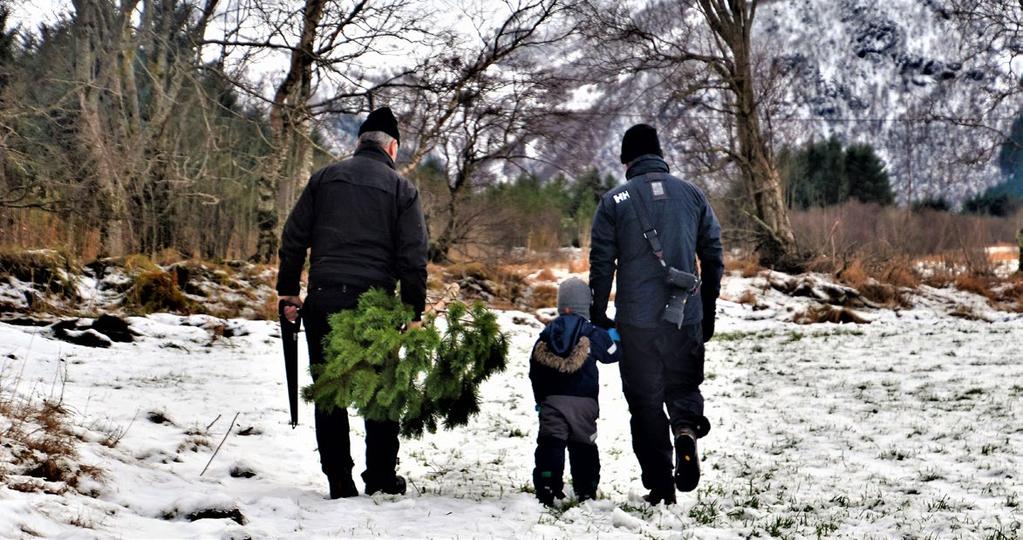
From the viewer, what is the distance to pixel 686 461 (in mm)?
4652

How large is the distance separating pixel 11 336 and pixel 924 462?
8.32 meters

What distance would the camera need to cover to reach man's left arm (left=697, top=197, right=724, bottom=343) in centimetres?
488

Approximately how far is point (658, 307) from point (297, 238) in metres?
2.08

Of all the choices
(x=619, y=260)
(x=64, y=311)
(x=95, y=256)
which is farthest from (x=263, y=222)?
(x=619, y=260)

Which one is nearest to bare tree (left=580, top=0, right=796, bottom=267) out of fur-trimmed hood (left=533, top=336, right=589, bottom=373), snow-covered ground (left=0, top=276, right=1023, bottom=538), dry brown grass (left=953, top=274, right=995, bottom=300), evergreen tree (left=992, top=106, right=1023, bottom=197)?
dry brown grass (left=953, top=274, right=995, bottom=300)

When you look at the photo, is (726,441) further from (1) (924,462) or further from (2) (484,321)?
(2) (484,321)

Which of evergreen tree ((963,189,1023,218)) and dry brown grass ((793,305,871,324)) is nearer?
dry brown grass ((793,305,871,324))

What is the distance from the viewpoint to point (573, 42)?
66.3ft

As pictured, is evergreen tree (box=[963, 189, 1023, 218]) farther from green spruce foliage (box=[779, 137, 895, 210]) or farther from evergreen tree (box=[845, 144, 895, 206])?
green spruce foliage (box=[779, 137, 895, 210])

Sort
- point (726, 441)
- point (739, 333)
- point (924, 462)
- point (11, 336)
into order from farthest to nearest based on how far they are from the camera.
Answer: point (739, 333)
point (11, 336)
point (726, 441)
point (924, 462)

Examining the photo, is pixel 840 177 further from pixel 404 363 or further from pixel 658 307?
pixel 404 363

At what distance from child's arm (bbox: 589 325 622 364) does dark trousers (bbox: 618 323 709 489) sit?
5 centimetres

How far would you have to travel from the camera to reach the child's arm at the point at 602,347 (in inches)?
187

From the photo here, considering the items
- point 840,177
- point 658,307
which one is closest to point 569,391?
point 658,307
